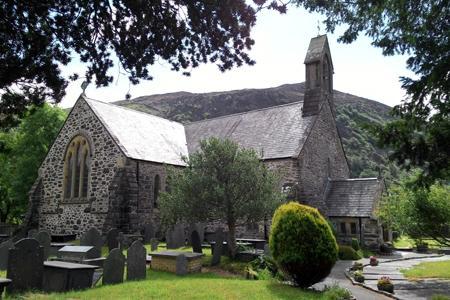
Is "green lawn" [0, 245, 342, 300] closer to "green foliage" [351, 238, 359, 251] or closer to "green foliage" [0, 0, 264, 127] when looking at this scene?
"green foliage" [0, 0, 264, 127]

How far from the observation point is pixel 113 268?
425 inches

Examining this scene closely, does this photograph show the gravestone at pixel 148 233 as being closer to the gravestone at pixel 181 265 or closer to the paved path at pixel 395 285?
the gravestone at pixel 181 265

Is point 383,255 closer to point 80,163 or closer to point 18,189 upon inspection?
point 80,163

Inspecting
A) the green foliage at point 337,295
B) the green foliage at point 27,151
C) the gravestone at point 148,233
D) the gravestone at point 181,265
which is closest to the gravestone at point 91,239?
the gravestone at point 148,233

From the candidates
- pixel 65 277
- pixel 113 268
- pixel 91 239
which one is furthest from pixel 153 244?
pixel 65 277

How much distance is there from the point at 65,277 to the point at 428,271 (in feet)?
45.2

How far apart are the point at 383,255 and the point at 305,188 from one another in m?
6.00

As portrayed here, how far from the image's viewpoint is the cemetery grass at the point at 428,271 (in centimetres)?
1399

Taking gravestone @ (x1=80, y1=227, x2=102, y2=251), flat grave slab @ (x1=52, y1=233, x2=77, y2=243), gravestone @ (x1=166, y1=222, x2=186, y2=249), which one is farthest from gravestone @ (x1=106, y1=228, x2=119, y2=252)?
flat grave slab @ (x1=52, y1=233, x2=77, y2=243)

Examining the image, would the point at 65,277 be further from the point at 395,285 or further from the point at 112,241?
the point at 395,285

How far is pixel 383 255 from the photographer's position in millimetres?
21906

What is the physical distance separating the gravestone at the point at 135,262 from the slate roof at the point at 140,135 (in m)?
11.1

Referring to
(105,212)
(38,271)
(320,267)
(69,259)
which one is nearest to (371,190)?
(320,267)

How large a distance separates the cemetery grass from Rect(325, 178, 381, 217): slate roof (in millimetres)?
5227
